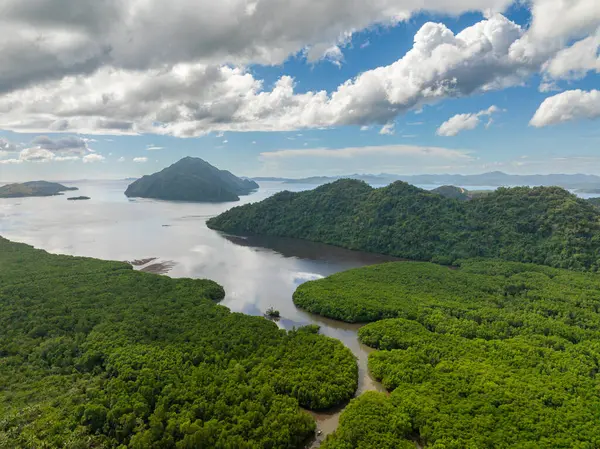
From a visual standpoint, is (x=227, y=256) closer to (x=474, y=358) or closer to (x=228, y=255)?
Answer: (x=228, y=255)

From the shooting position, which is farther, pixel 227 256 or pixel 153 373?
pixel 227 256

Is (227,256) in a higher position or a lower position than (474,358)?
higher

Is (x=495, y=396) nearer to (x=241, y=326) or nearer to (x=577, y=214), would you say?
(x=241, y=326)

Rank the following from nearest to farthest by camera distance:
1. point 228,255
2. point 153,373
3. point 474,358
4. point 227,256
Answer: point 153,373
point 474,358
point 227,256
point 228,255

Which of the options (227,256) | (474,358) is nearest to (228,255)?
(227,256)

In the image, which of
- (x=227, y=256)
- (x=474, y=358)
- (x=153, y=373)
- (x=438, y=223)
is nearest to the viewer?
(x=153, y=373)

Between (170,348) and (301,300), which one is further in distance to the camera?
(301,300)

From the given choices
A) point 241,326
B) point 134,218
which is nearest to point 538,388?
point 241,326
